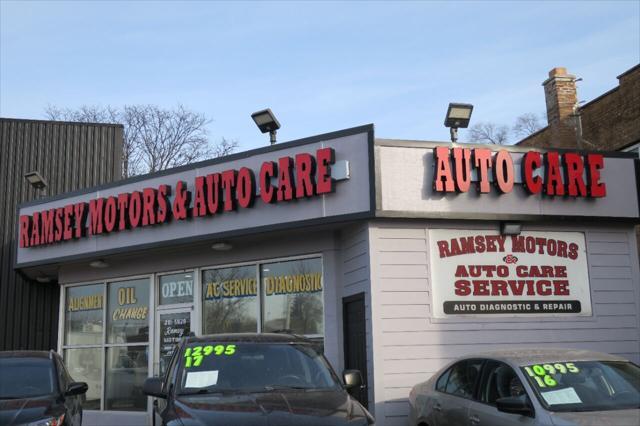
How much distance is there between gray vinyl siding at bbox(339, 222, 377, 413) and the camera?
10492 mm

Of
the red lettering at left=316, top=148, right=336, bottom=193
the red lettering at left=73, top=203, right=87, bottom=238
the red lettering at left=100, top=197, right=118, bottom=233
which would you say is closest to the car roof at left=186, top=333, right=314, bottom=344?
the red lettering at left=316, top=148, right=336, bottom=193

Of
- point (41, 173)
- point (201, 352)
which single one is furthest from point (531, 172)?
point (41, 173)

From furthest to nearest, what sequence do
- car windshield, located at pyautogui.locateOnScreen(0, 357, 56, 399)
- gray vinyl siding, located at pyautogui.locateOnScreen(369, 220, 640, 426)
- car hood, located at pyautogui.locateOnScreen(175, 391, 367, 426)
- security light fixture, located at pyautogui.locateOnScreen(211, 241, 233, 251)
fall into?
1. security light fixture, located at pyautogui.locateOnScreen(211, 241, 233, 251)
2. gray vinyl siding, located at pyautogui.locateOnScreen(369, 220, 640, 426)
3. car windshield, located at pyautogui.locateOnScreen(0, 357, 56, 399)
4. car hood, located at pyautogui.locateOnScreen(175, 391, 367, 426)

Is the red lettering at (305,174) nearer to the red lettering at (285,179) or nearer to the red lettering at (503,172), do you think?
the red lettering at (285,179)

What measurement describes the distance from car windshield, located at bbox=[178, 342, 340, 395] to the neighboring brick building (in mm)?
12120

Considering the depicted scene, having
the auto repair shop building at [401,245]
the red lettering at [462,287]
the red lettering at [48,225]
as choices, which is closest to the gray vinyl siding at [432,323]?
the auto repair shop building at [401,245]

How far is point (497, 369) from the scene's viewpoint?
6.88 m

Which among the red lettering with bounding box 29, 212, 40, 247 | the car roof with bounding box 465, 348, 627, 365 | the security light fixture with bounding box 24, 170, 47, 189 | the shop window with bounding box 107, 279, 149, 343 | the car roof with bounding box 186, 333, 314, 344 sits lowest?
the car roof with bounding box 465, 348, 627, 365

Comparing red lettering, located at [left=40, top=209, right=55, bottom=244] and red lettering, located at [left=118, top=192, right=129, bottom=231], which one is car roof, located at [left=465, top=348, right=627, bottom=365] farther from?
red lettering, located at [left=40, top=209, right=55, bottom=244]

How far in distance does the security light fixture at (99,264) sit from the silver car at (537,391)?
9058 millimetres

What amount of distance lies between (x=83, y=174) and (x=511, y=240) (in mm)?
12414

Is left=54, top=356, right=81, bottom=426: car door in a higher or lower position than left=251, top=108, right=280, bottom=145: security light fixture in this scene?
lower

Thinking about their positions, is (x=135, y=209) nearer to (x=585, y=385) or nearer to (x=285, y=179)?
(x=285, y=179)

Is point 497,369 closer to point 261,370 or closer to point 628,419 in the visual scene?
point 628,419
